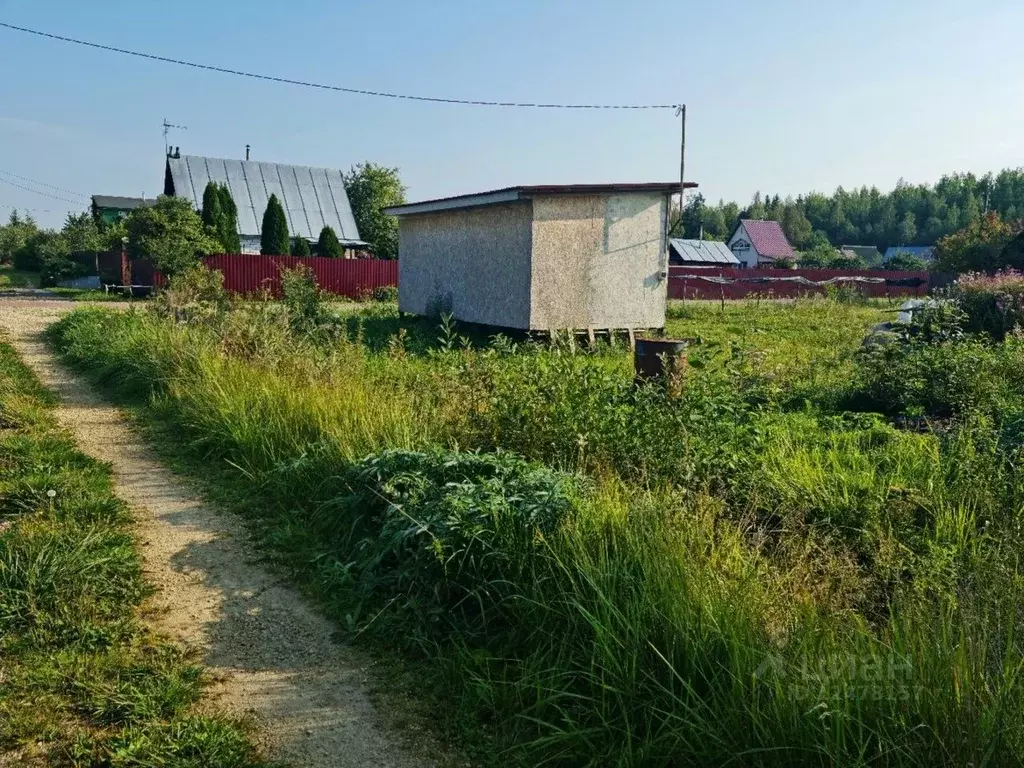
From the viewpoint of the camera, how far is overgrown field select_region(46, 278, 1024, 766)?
2453 mm

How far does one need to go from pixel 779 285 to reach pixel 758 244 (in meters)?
47.7

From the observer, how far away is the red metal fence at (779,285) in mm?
35750

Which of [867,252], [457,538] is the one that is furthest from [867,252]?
[457,538]

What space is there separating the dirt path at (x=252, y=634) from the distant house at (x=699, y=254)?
59473 mm

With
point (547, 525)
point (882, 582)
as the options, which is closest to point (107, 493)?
point (547, 525)

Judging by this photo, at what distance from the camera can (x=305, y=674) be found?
3467 mm

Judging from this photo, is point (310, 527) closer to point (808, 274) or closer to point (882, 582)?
point (882, 582)

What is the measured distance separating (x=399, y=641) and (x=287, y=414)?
3.41 meters

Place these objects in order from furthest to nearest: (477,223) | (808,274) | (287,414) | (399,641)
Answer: (808,274)
(477,223)
(287,414)
(399,641)

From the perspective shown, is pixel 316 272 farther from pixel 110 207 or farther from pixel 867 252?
pixel 867 252

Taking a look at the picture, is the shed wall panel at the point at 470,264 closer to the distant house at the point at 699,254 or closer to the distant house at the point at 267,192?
the distant house at the point at 267,192

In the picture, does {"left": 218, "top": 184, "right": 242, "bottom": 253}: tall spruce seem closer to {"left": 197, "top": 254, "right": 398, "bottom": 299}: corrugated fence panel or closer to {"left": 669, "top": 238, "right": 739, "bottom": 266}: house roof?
{"left": 197, "top": 254, "right": 398, "bottom": 299}: corrugated fence panel

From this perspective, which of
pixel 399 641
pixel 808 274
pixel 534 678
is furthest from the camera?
pixel 808 274

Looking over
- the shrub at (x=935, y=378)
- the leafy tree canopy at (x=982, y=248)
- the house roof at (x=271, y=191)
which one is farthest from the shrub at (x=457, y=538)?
the house roof at (x=271, y=191)
